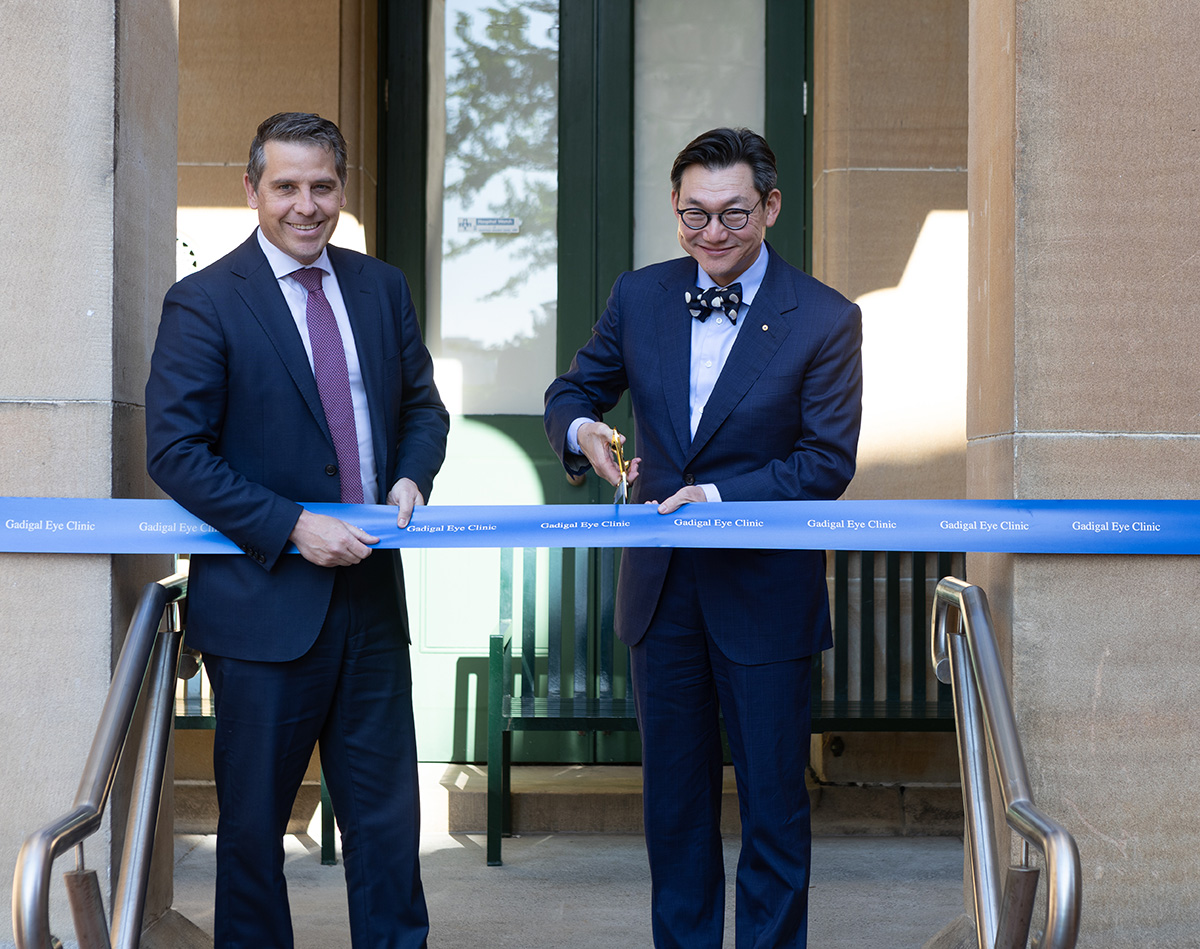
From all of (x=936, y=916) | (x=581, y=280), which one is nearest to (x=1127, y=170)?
(x=936, y=916)

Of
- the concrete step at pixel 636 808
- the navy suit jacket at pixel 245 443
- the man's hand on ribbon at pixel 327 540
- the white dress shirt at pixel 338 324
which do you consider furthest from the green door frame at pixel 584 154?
the man's hand on ribbon at pixel 327 540

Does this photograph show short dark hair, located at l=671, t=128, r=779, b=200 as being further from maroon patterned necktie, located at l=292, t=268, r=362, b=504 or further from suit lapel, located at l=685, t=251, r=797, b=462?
maroon patterned necktie, located at l=292, t=268, r=362, b=504

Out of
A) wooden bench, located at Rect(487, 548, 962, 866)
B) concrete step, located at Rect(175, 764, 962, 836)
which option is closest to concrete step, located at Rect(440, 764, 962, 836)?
concrete step, located at Rect(175, 764, 962, 836)

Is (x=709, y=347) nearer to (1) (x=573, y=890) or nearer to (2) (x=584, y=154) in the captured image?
(1) (x=573, y=890)

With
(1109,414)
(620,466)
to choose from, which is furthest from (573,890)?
(1109,414)

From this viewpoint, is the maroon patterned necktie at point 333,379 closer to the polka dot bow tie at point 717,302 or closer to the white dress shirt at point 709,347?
the white dress shirt at point 709,347

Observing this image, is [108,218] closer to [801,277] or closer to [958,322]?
[801,277]

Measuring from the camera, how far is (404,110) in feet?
18.3

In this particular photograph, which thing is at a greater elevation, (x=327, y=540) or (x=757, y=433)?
(x=757, y=433)

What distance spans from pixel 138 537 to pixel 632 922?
2110 mm

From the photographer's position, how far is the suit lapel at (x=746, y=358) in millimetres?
2836

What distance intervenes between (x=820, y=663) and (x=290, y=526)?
277cm

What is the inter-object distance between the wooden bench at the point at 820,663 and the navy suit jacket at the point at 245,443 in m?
1.84

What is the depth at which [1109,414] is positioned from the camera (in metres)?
3.03
